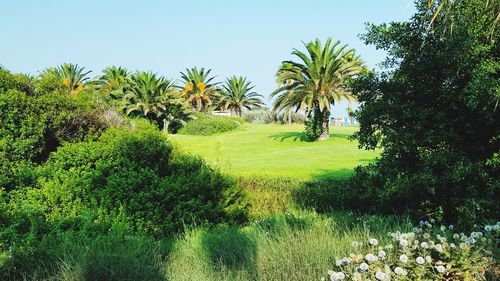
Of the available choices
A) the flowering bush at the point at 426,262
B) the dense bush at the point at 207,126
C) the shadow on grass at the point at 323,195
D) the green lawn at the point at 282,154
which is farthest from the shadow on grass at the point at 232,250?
the dense bush at the point at 207,126

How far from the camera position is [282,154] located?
78.8ft

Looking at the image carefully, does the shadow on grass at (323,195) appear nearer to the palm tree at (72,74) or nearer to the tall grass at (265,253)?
the tall grass at (265,253)

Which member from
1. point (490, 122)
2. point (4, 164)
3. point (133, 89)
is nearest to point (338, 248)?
point (490, 122)

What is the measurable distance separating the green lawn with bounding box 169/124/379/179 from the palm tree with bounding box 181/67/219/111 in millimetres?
27384

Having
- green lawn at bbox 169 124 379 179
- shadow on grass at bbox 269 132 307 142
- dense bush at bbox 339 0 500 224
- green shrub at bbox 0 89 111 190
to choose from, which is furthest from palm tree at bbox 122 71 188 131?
dense bush at bbox 339 0 500 224

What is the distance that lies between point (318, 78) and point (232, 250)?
26.1m

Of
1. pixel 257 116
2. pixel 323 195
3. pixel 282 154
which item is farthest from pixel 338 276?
pixel 257 116

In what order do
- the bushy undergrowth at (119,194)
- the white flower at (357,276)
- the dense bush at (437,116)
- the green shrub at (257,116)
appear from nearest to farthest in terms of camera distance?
the white flower at (357,276) → the dense bush at (437,116) → the bushy undergrowth at (119,194) → the green shrub at (257,116)

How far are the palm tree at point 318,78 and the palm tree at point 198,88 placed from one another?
106ft

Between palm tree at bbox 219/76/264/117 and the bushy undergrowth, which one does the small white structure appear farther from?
the bushy undergrowth

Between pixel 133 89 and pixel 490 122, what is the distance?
43.4m

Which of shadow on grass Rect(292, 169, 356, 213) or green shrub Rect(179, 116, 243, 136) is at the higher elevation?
shadow on grass Rect(292, 169, 356, 213)

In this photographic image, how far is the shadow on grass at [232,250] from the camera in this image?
17.6ft

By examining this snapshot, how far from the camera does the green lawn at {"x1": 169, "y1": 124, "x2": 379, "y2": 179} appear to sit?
16.8 m
